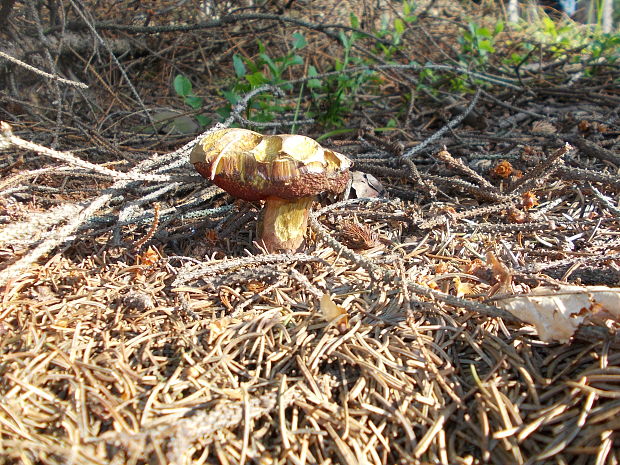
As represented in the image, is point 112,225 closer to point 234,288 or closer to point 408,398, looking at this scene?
point 234,288

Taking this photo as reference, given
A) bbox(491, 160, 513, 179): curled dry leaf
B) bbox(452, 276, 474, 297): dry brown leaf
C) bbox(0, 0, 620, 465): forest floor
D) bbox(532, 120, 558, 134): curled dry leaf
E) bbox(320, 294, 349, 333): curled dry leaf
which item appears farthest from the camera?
bbox(532, 120, 558, 134): curled dry leaf

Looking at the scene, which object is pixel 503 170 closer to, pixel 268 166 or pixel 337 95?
pixel 337 95

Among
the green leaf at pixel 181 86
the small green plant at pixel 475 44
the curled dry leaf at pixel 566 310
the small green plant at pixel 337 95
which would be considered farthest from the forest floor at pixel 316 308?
the small green plant at pixel 475 44

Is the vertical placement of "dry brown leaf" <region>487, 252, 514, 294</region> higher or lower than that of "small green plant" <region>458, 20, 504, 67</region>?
lower

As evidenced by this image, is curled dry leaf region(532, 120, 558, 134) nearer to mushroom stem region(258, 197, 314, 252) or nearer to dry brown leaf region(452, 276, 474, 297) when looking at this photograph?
dry brown leaf region(452, 276, 474, 297)

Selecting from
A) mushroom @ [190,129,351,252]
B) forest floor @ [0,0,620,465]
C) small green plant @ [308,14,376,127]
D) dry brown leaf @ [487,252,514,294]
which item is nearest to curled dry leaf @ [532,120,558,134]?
forest floor @ [0,0,620,465]

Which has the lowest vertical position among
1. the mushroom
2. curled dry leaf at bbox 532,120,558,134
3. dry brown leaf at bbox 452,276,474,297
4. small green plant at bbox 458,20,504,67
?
dry brown leaf at bbox 452,276,474,297

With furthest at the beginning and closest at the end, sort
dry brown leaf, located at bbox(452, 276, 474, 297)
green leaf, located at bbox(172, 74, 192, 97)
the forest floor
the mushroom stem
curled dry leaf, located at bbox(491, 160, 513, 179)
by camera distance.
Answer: green leaf, located at bbox(172, 74, 192, 97) < curled dry leaf, located at bbox(491, 160, 513, 179) < the mushroom stem < dry brown leaf, located at bbox(452, 276, 474, 297) < the forest floor

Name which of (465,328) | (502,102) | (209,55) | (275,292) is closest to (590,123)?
(502,102)
